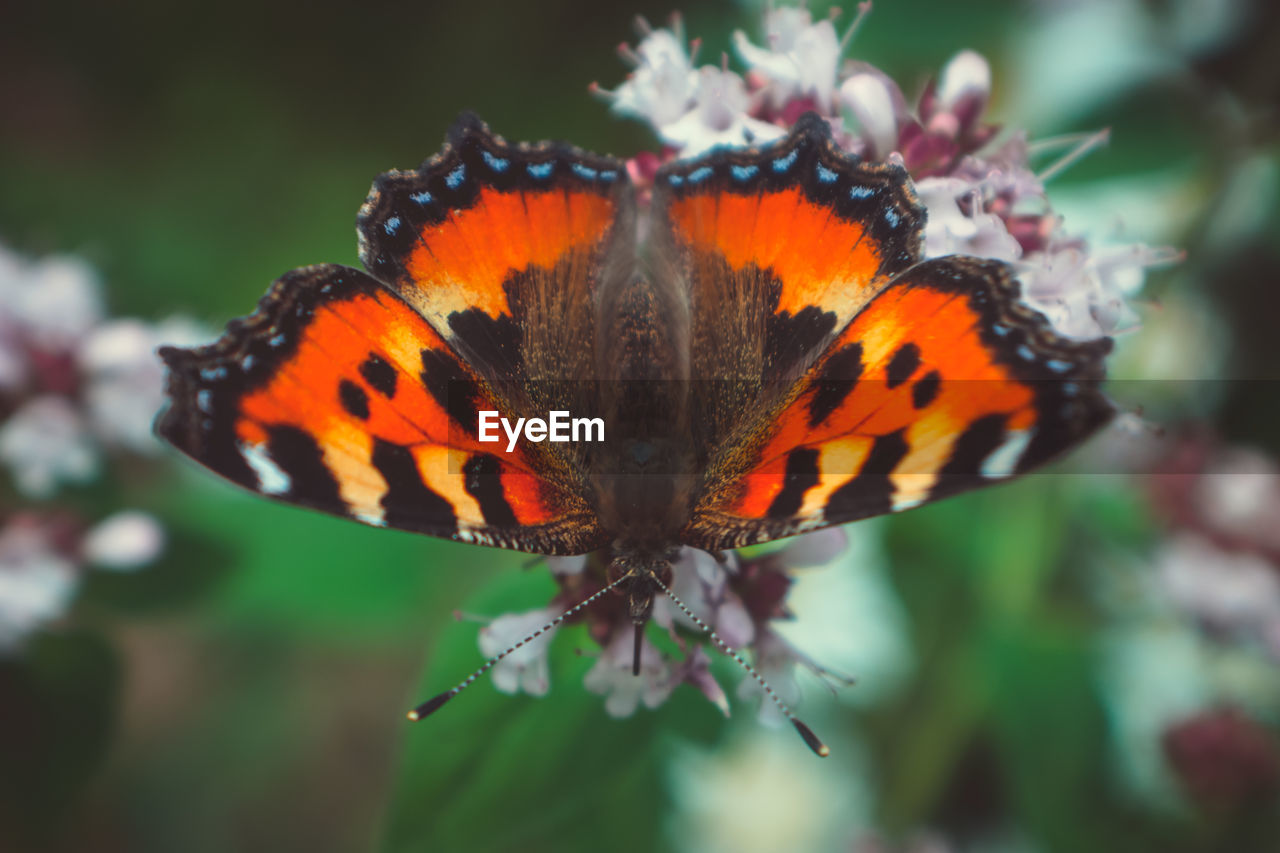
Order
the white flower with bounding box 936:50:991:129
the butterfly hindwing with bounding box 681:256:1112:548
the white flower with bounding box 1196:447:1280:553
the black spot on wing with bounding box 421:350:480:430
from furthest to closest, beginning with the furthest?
the white flower with bounding box 1196:447:1280:553 → the white flower with bounding box 936:50:991:129 → the black spot on wing with bounding box 421:350:480:430 → the butterfly hindwing with bounding box 681:256:1112:548

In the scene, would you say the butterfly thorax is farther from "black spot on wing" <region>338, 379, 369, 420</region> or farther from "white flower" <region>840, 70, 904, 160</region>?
"white flower" <region>840, 70, 904, 160</region>

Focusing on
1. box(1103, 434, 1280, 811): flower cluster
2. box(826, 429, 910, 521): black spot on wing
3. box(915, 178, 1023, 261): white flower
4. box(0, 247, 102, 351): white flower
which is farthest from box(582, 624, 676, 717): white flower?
box(0, 247, 102, 351): white flower

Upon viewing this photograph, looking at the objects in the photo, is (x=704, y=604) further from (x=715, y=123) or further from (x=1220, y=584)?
(x=1220, y=584)

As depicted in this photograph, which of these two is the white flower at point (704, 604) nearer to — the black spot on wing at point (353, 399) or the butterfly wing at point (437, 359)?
the butterfly wing at point (437, 359)

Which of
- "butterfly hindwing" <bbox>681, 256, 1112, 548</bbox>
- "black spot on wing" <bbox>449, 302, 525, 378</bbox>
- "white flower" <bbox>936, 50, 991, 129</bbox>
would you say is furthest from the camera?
"white flower" <bbox>936, 50, 991, 129</bbox>

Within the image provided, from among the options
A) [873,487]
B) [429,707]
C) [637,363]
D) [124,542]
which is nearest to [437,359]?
[637,363]

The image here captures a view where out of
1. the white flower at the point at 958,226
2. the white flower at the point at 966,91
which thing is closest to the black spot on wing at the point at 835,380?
the white flower at the point at 958,226
